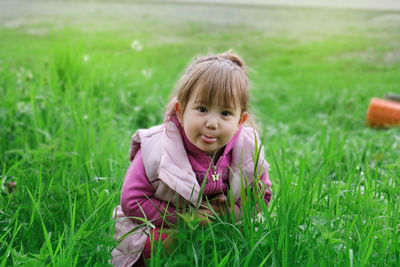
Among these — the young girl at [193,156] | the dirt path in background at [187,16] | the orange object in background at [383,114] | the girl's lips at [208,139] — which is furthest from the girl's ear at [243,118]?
the dirt path in background at [187,16]

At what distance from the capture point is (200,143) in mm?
1974

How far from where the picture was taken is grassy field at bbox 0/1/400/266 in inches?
72.6

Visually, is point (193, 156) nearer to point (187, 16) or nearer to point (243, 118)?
point (243, 118)

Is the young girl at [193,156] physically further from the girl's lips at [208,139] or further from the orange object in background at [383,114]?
the orange object in background at [383,114]

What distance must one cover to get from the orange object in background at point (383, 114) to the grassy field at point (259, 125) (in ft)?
0.48

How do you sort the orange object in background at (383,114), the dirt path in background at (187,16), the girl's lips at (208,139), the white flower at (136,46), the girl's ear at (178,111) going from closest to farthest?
1. the girl's lips at (208,139)
2. the girl's ear at (178,111)
3. the white flower at (136,46)
4. the orange object in background at (383,114)
5. the dirt path in background at (187,16)

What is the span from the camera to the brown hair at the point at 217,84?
1.92 meters

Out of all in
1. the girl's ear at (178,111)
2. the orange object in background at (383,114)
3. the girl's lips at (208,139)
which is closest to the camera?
the girl's lips at (208,139)

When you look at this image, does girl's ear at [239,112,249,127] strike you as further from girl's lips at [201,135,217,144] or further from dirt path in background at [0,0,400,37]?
dirt path in background at [0,0,400,37]

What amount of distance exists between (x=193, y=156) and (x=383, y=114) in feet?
11.8

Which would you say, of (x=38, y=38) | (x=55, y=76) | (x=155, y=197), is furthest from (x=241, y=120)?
(x=38, y=38)

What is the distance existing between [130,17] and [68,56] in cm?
833

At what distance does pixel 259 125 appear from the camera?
16.1ft

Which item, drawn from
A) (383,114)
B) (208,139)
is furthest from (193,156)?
(383,114)
